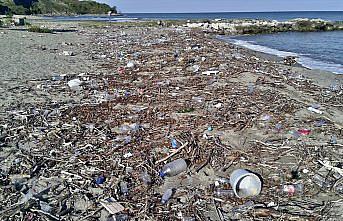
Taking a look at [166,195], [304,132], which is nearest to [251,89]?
[304,132]

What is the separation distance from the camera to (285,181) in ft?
15.1

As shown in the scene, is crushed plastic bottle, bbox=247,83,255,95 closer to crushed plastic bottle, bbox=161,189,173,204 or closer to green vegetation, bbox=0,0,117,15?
crushed plastic bottle, bbox=161,189,173,204

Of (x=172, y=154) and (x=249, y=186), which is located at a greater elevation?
(x=172, y=154)

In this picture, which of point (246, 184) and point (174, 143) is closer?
point (246, 184)

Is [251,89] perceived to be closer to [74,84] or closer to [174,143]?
[174,143]

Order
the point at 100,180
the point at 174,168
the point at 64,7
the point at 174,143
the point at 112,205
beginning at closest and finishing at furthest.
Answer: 1. the point at 112,205
2. the point at 100,180
3. the point at 174,168
4. the point at 174,143
5. the point at 64,7

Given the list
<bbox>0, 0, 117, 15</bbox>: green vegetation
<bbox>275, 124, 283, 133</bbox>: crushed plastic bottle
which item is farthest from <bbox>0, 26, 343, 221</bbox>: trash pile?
<bbox>0, 0, 117, 15</bbox>: green vegetation

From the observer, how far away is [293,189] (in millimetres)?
4387

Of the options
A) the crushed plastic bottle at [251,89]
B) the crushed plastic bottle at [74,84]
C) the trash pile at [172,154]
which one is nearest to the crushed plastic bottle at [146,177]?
the trash pile at [172,154]

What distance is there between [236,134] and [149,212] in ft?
9.12

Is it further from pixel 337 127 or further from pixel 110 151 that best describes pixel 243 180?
pixel 337 127

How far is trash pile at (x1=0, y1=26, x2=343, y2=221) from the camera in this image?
13.2 feet

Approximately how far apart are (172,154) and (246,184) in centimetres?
134

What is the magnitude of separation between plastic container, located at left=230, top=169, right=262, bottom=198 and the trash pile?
0.01 m
